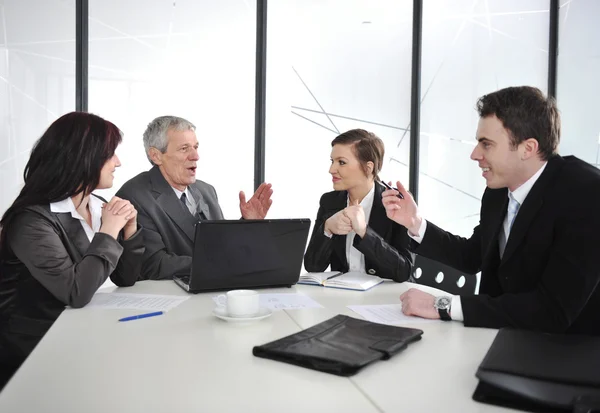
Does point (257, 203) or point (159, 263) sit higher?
point (257, 203)

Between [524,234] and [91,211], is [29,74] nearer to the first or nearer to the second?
[91,211]

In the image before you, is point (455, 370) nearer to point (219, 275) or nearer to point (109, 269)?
point (219, 275)

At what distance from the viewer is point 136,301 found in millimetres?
1948

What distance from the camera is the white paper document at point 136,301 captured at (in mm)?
1852

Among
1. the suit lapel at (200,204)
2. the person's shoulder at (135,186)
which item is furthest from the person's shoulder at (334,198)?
the person's shoulder at (135,186)

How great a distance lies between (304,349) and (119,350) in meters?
0.48

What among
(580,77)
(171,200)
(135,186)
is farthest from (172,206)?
(580,77)

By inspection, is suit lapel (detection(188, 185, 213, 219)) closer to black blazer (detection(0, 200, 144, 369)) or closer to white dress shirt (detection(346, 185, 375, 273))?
white dress shirt (detection(346, 185, 375, 273))

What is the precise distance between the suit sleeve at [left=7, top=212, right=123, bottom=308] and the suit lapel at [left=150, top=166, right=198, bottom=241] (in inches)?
34.6

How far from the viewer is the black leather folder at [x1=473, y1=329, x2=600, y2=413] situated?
966mm

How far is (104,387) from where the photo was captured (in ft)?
3.71

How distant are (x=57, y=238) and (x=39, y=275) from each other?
15cm

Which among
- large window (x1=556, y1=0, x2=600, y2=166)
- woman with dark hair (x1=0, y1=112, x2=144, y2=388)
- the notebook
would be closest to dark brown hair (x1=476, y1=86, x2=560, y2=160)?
the notebook

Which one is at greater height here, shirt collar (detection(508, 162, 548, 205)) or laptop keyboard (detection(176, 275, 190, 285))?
shirt collar (detection(508, 162, 548, 205))
